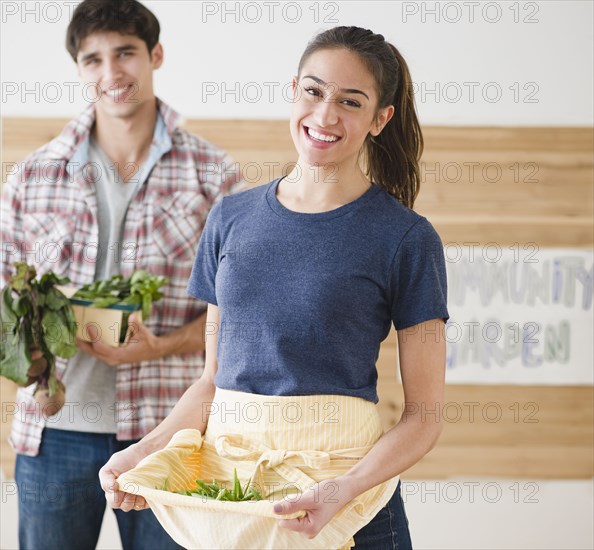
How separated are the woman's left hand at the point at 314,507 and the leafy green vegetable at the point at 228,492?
102 mm

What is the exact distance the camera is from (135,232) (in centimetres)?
202

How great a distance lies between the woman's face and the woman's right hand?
531 mm

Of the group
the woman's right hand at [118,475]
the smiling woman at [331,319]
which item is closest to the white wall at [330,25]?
the smiling woman at [331,319]

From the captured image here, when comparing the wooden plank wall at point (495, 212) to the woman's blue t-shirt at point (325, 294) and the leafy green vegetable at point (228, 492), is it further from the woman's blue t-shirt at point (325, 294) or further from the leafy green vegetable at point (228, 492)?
the leafy green vegetable at point (228, 492)

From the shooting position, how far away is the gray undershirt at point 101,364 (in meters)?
1.96

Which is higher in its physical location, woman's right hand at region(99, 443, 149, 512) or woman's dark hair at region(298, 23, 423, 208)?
woman's dark hair at region(298, 23, 423, 208)

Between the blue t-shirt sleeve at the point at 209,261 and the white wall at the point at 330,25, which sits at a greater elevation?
the white wall at the point at 330,25

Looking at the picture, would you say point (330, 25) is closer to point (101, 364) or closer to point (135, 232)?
point (135, 232)

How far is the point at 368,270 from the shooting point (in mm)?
1264

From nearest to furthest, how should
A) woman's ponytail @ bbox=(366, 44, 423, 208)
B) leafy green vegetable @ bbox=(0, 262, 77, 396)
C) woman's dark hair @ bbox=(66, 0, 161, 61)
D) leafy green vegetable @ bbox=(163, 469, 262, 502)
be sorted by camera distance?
leafy green vegetable @ bbox=(163, 469, 262, 502) < woman's ponytail @ bbox=(366, 44, 423, 208) < leafy green vegetable @ bbox=(0, 262, 77, 396) < woman's dark hair @ bbox=(66, 0, 161, 61)

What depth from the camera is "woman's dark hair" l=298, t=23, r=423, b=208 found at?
4.23 ft

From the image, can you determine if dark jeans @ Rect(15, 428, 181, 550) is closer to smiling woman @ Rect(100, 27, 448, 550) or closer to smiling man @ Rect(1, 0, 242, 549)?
smiling man @ Rect(1, 0, 242, 549)

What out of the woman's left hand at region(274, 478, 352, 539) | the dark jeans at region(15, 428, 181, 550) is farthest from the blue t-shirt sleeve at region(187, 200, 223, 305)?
the dark jeans at region(15, 428, 181, 550)

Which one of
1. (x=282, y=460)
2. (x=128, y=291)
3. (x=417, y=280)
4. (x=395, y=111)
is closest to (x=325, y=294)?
(x=417, y=280)
